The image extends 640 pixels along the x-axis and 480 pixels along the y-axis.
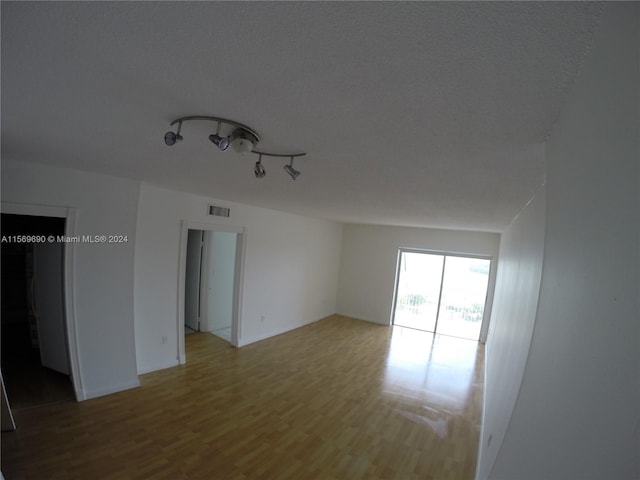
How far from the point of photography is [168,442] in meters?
2.41

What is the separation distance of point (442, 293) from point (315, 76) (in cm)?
670

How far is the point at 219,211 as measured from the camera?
4.13m

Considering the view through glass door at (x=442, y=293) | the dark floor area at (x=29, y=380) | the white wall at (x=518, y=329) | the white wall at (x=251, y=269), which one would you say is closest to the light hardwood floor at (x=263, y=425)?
the dark floor area at (x=29, y=380)

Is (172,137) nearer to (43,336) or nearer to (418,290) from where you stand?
(43,336)

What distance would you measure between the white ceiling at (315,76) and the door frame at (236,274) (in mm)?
2144

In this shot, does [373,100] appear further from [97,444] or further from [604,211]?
[97,444]

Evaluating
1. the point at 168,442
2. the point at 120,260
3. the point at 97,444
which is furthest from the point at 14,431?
the point at 120,260

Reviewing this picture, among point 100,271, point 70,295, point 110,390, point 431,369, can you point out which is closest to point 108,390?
point 110,390

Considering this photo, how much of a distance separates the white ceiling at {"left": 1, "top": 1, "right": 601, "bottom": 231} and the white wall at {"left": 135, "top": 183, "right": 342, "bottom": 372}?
6.21ft

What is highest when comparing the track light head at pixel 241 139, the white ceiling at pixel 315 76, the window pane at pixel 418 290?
the white ceiling at pixel 315 76

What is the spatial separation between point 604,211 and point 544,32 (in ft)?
1.39

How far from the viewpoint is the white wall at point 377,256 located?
20.3 feet

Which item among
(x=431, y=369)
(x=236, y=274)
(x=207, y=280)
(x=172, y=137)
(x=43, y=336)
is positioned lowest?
(x=431, y=369)

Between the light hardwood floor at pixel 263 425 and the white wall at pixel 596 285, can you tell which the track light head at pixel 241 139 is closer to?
the white wall at pixel 596 285
